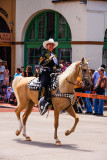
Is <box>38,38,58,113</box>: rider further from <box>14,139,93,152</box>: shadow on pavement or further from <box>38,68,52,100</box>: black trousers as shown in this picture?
<box>14,139,93,152</box>: shadow on pavement

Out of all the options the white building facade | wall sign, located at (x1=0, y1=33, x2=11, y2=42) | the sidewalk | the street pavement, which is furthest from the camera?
wall sign, located at (x1=0, y1=33, x2=11, y2=42)

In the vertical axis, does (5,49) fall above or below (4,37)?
below

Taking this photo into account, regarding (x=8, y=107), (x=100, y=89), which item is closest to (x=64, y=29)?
(x=8, y=107)

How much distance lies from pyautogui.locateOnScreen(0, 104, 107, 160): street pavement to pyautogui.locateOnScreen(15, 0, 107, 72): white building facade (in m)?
7.15

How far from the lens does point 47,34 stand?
2436 centimetres

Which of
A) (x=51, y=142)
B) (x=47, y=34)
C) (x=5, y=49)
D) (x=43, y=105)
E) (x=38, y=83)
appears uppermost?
(x=47, y=34)

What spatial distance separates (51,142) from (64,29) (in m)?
13.3

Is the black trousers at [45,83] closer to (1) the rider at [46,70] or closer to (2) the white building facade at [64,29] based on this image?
(1) the rider at [46,70]

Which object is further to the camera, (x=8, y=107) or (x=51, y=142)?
(x=8, y=107)

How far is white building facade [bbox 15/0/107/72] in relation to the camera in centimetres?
2230

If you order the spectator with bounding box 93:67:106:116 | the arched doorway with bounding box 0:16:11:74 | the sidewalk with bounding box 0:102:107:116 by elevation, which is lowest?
the sidewalk with bounding box 0:102:107:116

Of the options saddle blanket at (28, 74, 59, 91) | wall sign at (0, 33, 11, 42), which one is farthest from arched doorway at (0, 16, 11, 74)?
saddle blanket at (28, 74, 59, 91)

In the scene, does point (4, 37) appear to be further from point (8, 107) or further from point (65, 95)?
point (65, 95)

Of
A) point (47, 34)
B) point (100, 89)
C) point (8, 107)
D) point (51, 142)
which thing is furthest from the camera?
point (47, 34)
